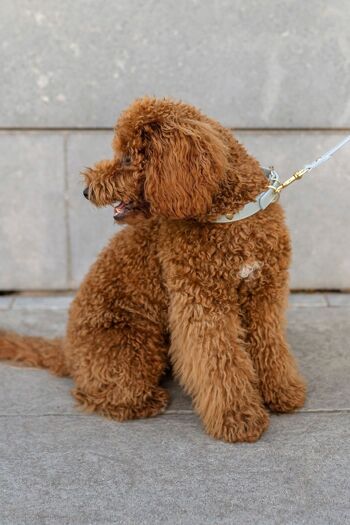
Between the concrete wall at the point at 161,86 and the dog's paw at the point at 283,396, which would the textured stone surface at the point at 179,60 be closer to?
the concrete wall at the point at 161,86

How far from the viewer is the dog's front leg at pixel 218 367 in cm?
264

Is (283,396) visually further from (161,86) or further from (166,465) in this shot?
(161,86)

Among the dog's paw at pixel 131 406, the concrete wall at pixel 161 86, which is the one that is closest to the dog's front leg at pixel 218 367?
the dog's paw at pixel 131 406

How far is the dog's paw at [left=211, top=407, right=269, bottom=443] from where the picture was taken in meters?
2.70

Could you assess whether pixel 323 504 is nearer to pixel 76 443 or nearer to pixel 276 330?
pixel 276 330

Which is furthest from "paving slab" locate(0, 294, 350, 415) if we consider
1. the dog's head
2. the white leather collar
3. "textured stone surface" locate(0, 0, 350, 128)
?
"textured stone surface" locate(0, 0, 350, 128)

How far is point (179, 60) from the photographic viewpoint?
13.0 feet

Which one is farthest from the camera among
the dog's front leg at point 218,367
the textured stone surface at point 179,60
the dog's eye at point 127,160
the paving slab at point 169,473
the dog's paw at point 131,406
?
the textured stone surface at point 179,60

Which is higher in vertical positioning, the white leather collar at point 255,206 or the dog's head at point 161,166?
the dog's head at point 161,166

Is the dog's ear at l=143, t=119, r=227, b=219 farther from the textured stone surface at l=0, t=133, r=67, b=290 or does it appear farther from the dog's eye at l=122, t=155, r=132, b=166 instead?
the textured stone surface at l=0, t=133, r=67, b=290

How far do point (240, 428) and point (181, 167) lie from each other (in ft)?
3.89

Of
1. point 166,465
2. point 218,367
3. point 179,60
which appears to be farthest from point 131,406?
point 179,60

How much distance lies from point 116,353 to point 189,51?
2131mm

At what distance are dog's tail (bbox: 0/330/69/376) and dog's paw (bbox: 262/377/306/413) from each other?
1.10m
